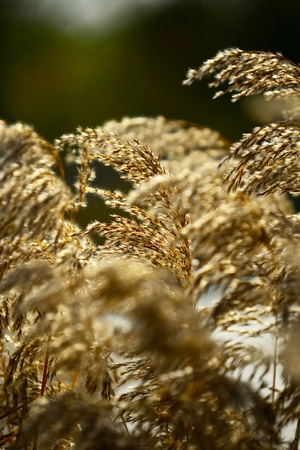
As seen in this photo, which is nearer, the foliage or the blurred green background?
the foliage

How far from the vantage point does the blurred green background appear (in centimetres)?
902

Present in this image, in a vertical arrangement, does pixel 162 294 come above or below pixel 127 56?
below

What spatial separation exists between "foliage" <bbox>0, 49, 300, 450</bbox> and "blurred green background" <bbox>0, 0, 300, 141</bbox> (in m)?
7.46

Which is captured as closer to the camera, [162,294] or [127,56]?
[162,294]

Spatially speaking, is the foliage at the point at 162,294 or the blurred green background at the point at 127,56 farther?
the blurred green background at the point at 127,56

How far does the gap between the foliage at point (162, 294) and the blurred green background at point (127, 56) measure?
24.5 feet

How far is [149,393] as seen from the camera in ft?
3.69

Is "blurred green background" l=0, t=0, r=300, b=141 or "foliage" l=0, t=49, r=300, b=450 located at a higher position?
"blurred green background" l=0, t=0, r=300, b=141

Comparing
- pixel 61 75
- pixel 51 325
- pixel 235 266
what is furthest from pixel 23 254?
pixel 61 75

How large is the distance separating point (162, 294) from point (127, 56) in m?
8.81

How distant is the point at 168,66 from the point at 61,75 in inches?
50.8

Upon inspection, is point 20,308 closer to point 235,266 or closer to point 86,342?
point 86,342

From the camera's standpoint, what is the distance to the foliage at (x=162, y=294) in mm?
873

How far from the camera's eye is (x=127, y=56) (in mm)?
9406
